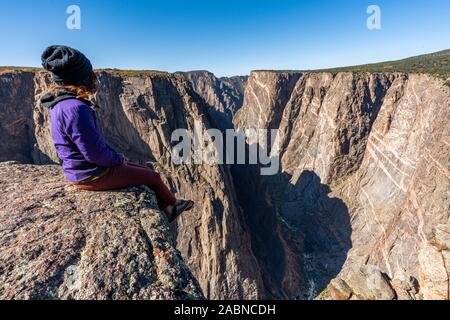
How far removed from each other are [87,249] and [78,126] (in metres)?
1.80

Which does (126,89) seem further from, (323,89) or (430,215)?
(323,89)

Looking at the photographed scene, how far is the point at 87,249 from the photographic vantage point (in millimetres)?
3512

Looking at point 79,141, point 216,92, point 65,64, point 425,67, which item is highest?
point 216,92

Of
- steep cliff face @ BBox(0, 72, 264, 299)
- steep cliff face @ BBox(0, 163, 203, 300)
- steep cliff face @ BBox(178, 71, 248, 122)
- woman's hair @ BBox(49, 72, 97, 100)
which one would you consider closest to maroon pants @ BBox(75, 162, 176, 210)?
steep cliff face @ BBox(0, 163, 203, 300)

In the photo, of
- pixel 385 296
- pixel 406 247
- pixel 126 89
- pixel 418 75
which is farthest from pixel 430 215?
pixel 126 89

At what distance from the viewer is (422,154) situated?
34.7 meters

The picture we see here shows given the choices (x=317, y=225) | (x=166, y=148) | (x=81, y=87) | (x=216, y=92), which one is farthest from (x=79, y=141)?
(x=216, y=92)

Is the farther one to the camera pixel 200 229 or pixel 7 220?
pixel 200 229

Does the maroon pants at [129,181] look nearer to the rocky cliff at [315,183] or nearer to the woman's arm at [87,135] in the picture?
the woman's arm at [87,135]

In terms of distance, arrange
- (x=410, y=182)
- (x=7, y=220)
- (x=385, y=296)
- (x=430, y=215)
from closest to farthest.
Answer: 1. (x=7, y=220)
2. (x=385, y=296)
3. (x=430, y=215)
4. (x=410, y=182)

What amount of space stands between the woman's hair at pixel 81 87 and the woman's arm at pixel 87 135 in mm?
297

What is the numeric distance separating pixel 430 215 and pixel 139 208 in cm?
3448

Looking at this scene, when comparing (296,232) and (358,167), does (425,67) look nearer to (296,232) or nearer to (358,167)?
(358,167)

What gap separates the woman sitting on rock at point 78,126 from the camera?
4.14 meters
